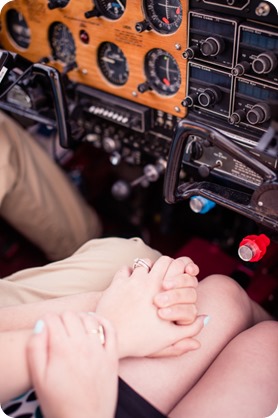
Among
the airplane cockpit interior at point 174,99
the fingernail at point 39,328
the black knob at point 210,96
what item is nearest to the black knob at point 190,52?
the airplane cockpit interior at point 174,99

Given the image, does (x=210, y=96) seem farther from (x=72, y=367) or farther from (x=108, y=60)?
(x=72, y=367)

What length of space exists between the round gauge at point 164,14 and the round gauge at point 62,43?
40 centimetres

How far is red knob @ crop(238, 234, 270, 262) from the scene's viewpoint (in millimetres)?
1355

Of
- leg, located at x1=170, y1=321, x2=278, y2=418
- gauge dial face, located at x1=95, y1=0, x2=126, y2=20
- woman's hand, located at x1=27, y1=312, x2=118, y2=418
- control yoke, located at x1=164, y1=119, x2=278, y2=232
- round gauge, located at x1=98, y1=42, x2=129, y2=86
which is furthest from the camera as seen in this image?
round gauge, located at x1=98, y1=42, x2=129, y2=86

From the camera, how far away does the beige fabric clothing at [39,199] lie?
1826mm

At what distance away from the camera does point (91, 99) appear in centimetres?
180

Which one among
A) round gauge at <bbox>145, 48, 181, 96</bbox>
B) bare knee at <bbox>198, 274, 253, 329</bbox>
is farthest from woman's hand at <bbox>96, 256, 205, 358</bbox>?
round gauge at <bbox>145, 48, 181, 96</bbox>

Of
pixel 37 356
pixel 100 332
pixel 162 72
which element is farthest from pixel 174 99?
pixel 37 356

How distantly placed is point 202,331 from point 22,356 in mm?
447

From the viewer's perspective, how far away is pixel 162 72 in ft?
5.13

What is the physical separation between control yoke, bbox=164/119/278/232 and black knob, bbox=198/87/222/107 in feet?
0.63

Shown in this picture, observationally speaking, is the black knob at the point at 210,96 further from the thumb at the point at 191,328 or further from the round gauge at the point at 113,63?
the thumb at the point at 191,328

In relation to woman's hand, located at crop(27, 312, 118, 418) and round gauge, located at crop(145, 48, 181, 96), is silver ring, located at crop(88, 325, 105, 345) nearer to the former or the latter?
woman's hand, located at crop(27, 312, 118, 418)

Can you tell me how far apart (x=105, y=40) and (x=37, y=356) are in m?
1.10
